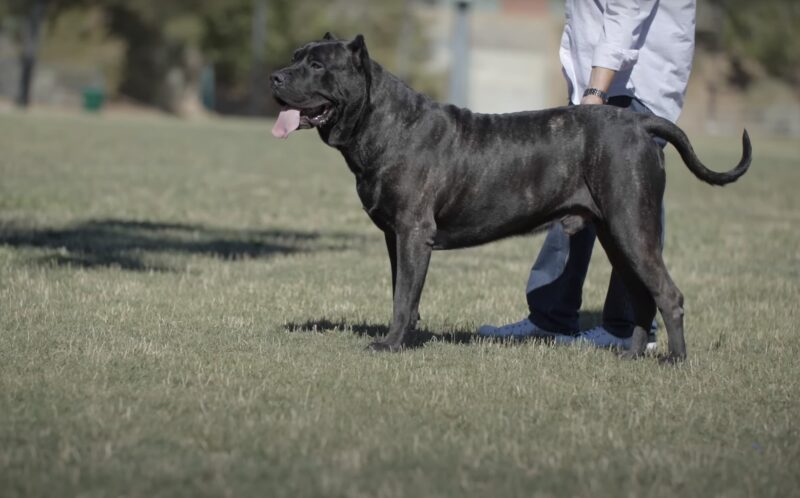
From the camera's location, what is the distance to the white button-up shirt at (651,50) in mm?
6906

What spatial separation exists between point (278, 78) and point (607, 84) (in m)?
1.94

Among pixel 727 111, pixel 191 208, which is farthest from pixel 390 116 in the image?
pixel 727 111

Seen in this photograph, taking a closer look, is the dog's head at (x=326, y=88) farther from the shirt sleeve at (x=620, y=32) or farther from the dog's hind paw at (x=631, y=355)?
the dog's hind paw at (x=631, y=355)

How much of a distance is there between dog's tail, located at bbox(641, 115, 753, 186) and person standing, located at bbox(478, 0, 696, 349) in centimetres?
19

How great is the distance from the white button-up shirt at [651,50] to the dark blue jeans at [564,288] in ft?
2.96

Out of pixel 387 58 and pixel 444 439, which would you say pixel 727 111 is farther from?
Result: pixel 444 439

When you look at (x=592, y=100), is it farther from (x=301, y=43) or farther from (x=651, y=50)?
(x=301, y=43)

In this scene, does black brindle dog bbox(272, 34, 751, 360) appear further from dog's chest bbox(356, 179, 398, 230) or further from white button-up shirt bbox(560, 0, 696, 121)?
white button-up shirt bbox(560, 0, 696, 121)

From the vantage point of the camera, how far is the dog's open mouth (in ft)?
20.4

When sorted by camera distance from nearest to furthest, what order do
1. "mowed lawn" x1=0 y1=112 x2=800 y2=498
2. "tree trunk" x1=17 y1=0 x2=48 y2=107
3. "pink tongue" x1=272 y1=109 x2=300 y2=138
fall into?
1. "mowed lawn" x1=0 y1=112 x2=800 y2=498
2. "pink tongue" x1=272 y1=109 x2=300 y2=138
3. "tree trunk" x1=17 y1=0 x2=48 y2=107

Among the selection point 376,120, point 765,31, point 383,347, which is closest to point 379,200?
point 376,120

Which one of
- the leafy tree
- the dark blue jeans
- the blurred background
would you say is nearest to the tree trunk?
the blurred background

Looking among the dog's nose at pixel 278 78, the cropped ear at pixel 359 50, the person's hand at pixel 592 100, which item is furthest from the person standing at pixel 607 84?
the dog's nose at pixel 278 78

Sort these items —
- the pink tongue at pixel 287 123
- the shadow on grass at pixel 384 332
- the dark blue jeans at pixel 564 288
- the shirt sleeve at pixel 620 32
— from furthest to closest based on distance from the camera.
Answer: the dark blue jeans at pixel 564 288 < the shadow on grass at pixel 384 332 < the shirt sleeve at pixel 620 32 < the pink tongue at pixel 287 123
